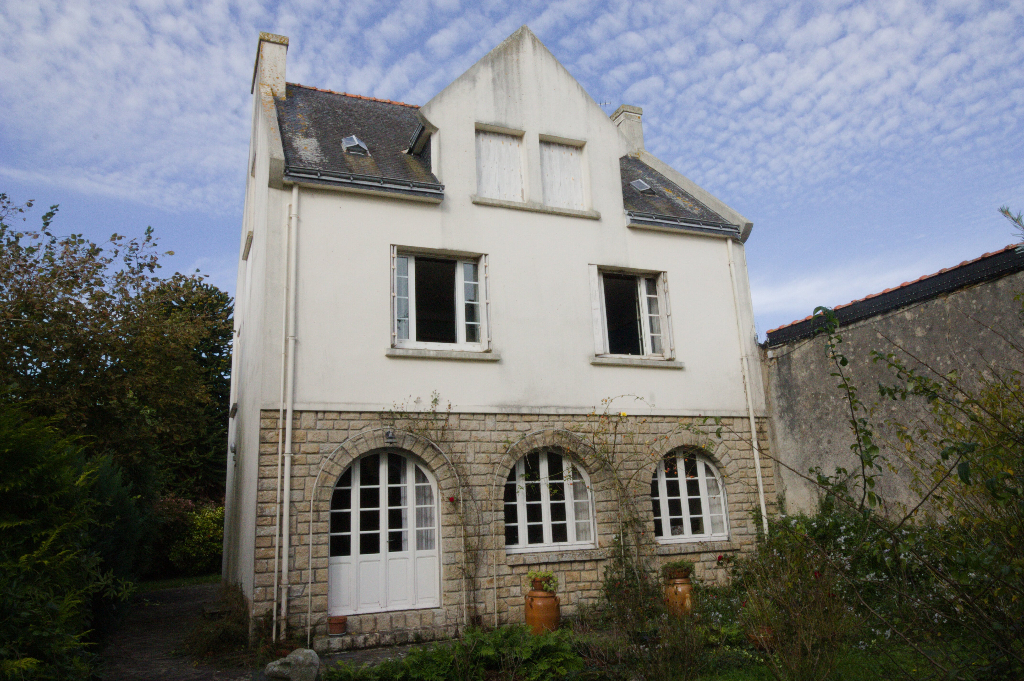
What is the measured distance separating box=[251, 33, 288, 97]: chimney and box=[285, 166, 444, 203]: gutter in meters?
3.03

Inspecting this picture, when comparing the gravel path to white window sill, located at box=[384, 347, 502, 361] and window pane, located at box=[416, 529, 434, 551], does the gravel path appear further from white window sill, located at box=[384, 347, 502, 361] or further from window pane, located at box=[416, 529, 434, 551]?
white window sill, located at box=[384, 347, 502, 361]

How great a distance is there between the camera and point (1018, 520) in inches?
144

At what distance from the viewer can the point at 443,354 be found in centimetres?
970

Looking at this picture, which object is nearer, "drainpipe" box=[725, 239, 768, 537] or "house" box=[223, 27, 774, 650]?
"house" box=[223, 27, 774, 650]

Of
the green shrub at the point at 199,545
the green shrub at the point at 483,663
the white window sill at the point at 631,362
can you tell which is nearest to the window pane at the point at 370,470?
the green shrub at the point at 483,663

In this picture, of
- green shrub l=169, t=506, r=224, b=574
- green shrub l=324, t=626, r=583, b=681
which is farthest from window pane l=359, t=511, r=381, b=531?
green shrub l=169, t=506, r=224, b=574

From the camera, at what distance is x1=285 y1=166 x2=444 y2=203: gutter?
9.48m

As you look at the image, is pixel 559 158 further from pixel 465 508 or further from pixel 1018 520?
pixel 1018 520

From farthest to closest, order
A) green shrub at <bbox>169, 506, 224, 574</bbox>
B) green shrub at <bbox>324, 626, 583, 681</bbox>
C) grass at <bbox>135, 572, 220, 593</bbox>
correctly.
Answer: green shrub at <bbox>169, 506, 224, 574</bbox> → grass at <bbox>135, 572, 220, 593</bbox> → green shrub at <bbox>324, 626, 583, 681</bbox>

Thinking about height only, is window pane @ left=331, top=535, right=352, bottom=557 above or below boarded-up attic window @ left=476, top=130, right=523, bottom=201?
below

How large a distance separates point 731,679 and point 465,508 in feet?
13.2

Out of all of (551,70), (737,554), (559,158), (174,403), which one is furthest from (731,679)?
(174,403)

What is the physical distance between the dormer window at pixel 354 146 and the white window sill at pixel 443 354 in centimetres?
318

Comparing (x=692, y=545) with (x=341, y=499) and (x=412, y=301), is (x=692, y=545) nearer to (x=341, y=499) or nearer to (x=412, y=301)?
(x=341, y=499)
